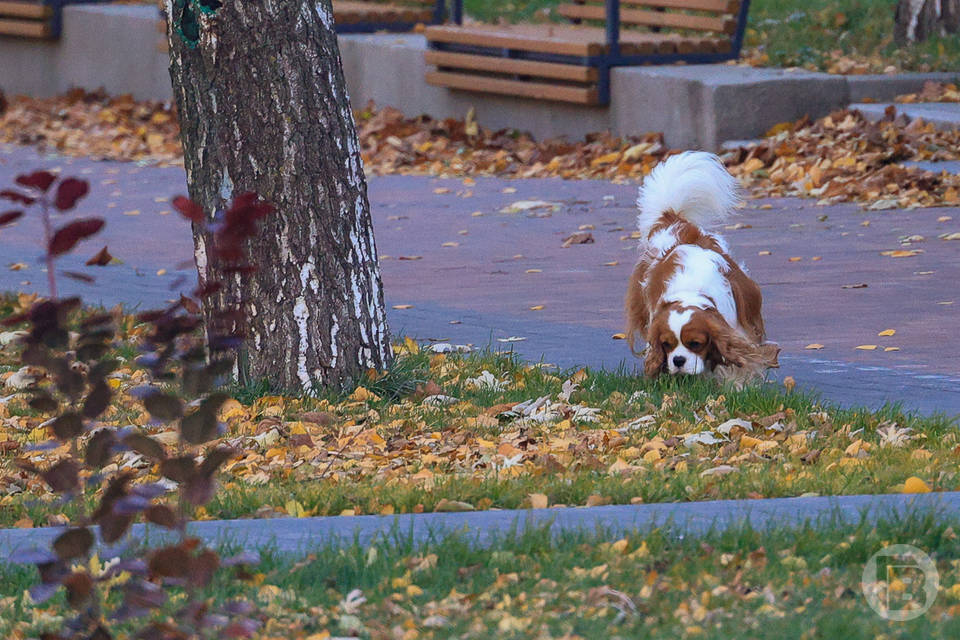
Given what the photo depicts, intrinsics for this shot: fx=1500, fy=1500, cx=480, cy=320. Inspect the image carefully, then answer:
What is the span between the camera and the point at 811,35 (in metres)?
15.9

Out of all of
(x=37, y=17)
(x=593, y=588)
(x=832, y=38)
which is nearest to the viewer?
(x=593, y=588)

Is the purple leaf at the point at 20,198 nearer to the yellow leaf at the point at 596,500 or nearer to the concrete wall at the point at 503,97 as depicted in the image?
the yellow leaf at the point at 596,500

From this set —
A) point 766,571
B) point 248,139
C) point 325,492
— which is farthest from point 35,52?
point 766,571

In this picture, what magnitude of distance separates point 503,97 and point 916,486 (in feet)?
35.8

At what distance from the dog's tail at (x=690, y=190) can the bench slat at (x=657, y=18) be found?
6.89 meters

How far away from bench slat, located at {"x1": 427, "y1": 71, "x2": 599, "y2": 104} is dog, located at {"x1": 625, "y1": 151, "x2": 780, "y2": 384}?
6.44 meters

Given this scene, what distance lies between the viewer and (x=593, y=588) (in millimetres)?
3613

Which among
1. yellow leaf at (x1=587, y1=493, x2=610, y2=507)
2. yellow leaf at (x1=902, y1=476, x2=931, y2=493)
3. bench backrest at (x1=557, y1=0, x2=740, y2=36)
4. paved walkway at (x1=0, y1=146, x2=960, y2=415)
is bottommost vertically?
paved walkway at (x1=0, y1=146, x2=960, y2=415)

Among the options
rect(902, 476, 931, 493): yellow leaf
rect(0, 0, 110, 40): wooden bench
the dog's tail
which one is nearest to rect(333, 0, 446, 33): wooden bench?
rect(0, 0, 110, 40): wooden bench

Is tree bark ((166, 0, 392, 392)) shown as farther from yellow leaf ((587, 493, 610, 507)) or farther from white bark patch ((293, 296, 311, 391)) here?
yellow leaf ((587, 493, 610, 507))

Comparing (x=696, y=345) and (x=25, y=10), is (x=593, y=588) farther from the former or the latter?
(x=25, y=10)

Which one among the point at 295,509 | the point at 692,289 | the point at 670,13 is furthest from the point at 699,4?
the point at 295,509

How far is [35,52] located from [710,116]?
1214 centimetres

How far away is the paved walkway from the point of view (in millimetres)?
6672
